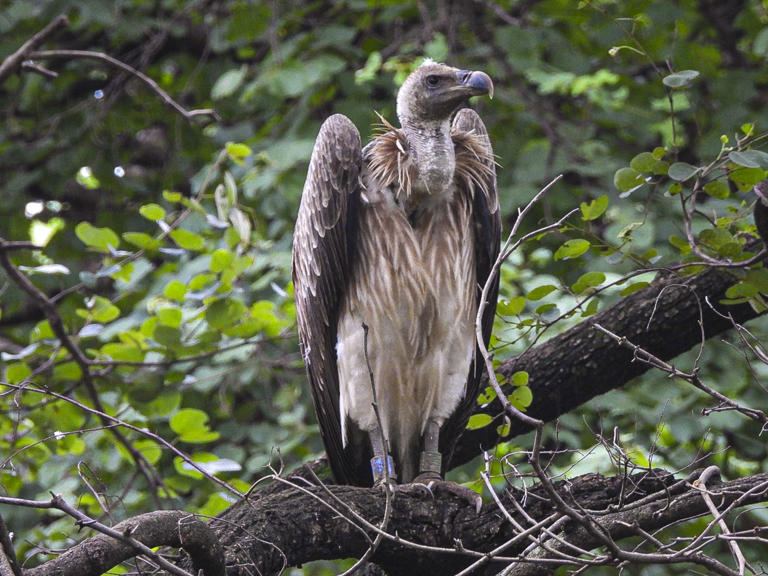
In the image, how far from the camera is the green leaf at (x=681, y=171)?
133 inches

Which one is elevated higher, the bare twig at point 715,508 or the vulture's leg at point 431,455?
the bare twig at point 715,508

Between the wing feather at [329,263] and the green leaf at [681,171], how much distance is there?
127 centimetres

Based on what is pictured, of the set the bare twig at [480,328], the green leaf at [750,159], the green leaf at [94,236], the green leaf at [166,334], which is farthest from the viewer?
the green leaf at [94,236]

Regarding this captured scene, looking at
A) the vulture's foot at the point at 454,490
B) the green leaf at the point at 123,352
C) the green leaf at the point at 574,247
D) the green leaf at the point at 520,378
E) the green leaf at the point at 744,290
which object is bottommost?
the vulture's foot at the point at 454,490

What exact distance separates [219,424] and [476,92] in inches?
107

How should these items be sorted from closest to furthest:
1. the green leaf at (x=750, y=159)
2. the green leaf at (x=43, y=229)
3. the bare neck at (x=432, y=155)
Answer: the green leaf at (x=750, y=159)
the bare neck at (x=432, y=155)
the green leaf at (x=43, y=229)

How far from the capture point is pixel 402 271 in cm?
408

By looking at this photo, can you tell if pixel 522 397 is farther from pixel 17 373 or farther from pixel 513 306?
pixel 17 373

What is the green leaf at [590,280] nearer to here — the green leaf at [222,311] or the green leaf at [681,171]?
the green leaf at [681,171]

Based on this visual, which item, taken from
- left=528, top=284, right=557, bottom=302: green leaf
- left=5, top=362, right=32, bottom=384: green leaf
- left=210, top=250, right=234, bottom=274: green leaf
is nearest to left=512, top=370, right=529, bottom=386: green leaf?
left=528, top=284, right=557, bottom=302: green leaf

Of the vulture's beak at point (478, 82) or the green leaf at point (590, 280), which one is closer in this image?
the green leaf at point (590, 280)

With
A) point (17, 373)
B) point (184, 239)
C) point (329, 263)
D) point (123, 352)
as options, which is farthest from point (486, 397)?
point (17, 373)

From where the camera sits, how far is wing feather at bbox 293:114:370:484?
13.3 feet

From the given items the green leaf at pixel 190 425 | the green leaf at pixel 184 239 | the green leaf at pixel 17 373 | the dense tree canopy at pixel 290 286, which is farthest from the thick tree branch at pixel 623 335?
the green leaf at pixel 17 373
